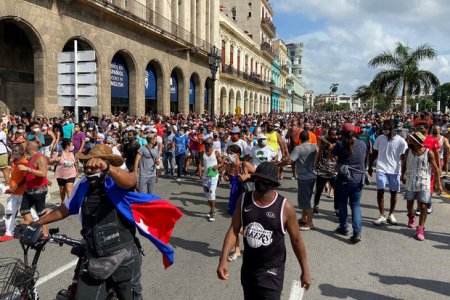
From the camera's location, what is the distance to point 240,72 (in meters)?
46.2

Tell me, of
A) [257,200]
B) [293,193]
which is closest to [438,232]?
[293,193]

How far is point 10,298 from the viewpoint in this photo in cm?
238

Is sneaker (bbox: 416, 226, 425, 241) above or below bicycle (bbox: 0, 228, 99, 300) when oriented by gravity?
below

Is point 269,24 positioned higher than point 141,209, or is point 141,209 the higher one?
point 269,24

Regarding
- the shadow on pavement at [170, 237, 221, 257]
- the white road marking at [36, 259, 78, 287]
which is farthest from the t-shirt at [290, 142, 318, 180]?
the white road marking at [36, 259, 78, 287]

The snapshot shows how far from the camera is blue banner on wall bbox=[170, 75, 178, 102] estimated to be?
1105 inches

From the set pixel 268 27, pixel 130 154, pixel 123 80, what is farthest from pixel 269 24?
pixel 130 154

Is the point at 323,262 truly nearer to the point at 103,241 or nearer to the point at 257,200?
the point at 257,200

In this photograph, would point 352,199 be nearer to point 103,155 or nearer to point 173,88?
point 103,155

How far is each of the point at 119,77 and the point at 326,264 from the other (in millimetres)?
18662

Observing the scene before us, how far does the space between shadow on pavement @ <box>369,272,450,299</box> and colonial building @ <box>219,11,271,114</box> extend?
35.4 meters

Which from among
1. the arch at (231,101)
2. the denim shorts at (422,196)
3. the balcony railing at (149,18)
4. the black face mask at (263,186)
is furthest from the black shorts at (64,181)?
the arch at (231,101)

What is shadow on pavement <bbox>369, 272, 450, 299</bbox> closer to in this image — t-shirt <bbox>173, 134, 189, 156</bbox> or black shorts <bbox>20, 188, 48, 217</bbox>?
black shorts <bbox>20, 188, 48, 217</bbox>

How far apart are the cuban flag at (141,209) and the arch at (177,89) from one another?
84.5 feet
